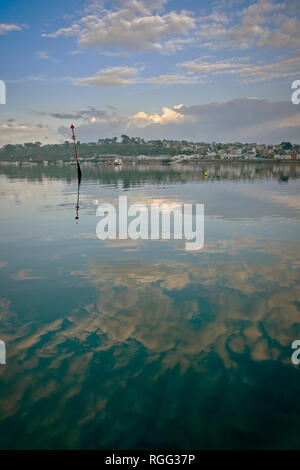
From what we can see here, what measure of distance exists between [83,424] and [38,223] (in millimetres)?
22236

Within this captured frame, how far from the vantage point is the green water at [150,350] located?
6195mm

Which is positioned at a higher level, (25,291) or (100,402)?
(25,291)

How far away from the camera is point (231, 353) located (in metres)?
8.34

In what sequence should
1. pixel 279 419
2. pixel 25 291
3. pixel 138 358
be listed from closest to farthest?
1. pixel 279 419
2. pixel 138 358
3. pixel 25 291

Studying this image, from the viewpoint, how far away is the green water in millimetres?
6195

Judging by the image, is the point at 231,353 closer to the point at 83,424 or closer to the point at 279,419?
the point at 279,419

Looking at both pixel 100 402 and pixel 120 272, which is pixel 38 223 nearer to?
pixel 120 272

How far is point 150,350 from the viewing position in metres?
8.53

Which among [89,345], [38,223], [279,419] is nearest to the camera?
[279,419]

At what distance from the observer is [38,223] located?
2644 cm
